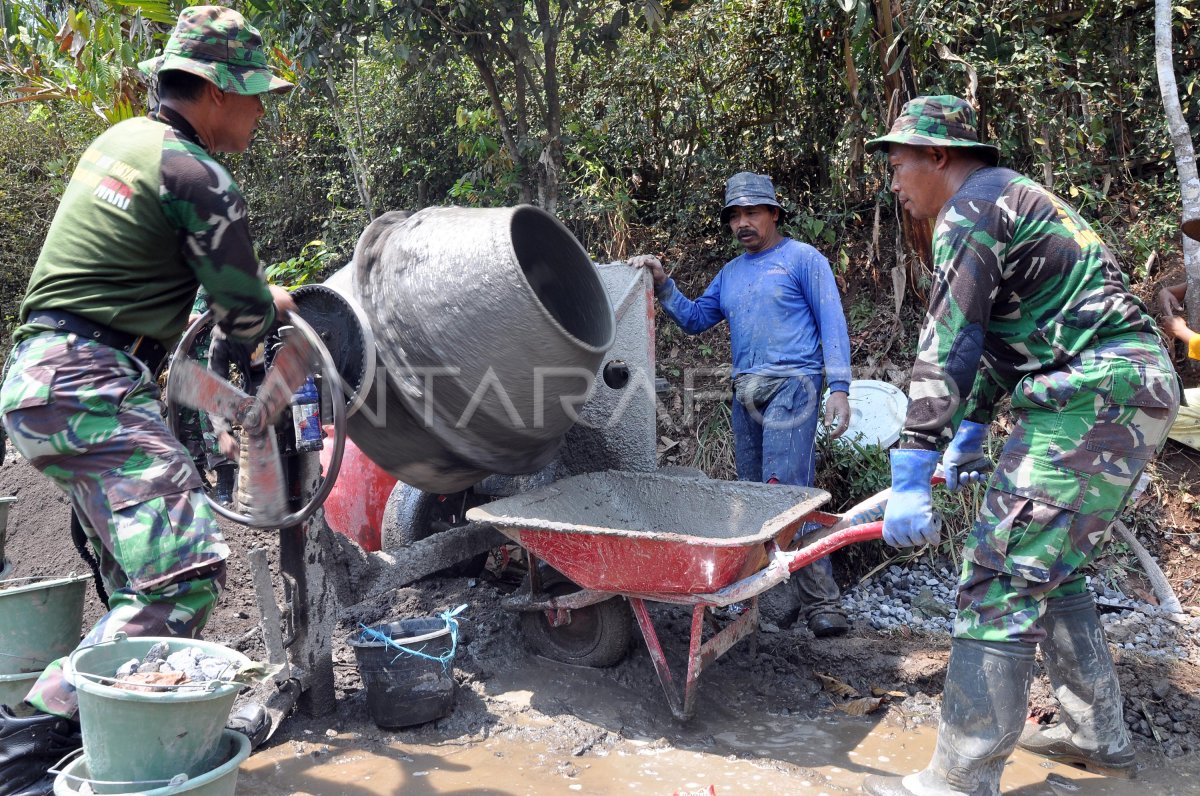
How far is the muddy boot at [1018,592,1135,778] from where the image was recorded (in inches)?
109

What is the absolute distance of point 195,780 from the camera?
2.00m

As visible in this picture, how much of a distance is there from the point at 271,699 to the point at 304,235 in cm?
739

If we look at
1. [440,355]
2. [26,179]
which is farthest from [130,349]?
[26,179]

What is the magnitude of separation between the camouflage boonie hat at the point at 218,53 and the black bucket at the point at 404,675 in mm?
1779

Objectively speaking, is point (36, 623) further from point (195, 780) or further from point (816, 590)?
point (816, 590)

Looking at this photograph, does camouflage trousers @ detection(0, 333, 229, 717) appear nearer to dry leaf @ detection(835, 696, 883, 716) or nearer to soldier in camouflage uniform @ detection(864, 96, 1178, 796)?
soldier in camouflage uniform @ detection(864, 96, 1178, 796)

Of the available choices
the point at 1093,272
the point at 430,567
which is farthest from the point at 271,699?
the point at 1093,272

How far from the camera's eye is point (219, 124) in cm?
249

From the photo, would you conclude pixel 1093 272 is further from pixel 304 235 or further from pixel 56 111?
pixel 56 111

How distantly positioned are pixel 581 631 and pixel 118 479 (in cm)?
191

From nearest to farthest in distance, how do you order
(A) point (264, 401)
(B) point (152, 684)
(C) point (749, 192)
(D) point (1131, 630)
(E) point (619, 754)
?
(B) point (152, 684)
(A) point (264, 401)
(E) point (619, 754)
(D) point (1131, 630)
(C) point (749, 192)

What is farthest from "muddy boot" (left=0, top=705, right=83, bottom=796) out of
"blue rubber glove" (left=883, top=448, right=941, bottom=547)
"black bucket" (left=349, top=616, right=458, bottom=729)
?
"blue rubber glove" (left=883, top=448, right=941, bottom=547)

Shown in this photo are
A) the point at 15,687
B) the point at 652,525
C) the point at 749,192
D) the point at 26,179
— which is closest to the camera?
the point at 15,687

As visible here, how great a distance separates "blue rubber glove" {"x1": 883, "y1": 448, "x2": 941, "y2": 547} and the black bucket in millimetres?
1563
